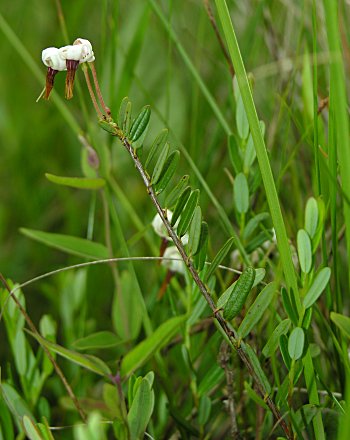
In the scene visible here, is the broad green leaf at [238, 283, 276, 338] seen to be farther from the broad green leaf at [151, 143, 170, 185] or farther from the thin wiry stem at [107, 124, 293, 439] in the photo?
the broad green leaf at [151, 143, 170, 185]

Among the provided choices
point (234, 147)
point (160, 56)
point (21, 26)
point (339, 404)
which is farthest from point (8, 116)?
point (339, 404)

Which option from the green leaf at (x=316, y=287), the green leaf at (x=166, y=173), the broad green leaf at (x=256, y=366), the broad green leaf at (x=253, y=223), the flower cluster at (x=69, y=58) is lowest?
the broad green leaf at (x=256, y=366)

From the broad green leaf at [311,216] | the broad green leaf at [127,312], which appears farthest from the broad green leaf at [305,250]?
the broad green leaf at [127,312]

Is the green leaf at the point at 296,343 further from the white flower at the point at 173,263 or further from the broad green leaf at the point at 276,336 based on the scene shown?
the white flower at the point at 173,263

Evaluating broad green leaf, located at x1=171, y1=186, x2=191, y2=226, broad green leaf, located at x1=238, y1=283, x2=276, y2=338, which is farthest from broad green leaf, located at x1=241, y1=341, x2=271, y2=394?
broad green leaf, located at x1=171, y1=186, x2=191, y2=226

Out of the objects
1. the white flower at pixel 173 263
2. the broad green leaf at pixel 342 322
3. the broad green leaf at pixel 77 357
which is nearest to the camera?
the broad green leaf at pixel 342 322
